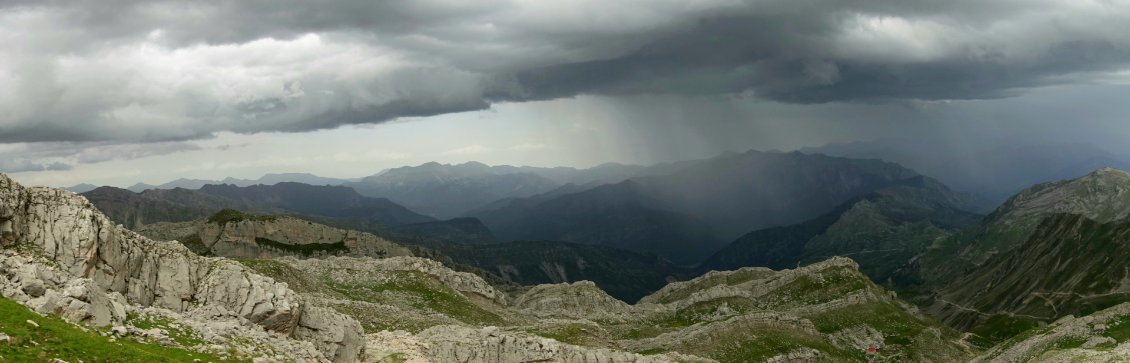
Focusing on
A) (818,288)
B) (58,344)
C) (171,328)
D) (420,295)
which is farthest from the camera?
(818,288)

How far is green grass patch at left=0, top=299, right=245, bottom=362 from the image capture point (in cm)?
3375

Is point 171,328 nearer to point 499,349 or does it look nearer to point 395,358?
point 395,358

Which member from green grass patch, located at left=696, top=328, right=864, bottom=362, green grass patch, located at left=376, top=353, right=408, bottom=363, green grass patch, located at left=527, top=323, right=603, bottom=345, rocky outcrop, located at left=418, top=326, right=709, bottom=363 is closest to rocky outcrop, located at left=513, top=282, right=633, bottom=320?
green grass patch, located at left=696, top=328, right=864, bottom=362

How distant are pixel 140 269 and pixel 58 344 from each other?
2142cm

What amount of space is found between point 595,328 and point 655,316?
152 ft

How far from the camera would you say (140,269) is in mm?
55375

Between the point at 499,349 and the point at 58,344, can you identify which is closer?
the point at 58,344

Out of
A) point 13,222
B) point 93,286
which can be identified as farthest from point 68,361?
point 13,222

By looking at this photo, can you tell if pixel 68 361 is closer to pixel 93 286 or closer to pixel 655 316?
pixel 93 286

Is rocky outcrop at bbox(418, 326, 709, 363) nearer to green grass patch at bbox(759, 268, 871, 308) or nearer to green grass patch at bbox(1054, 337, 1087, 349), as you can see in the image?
green grass patch at bbox(1054, 337, 1087, 349)

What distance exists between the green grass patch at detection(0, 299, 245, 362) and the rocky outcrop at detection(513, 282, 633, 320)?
367ft

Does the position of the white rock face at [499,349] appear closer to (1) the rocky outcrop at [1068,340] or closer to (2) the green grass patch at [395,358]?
(2) the green grass patch at [395,358]

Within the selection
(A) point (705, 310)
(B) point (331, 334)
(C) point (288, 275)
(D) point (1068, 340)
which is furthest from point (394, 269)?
(D) point (1068, 340)

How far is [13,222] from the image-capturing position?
49.9m
